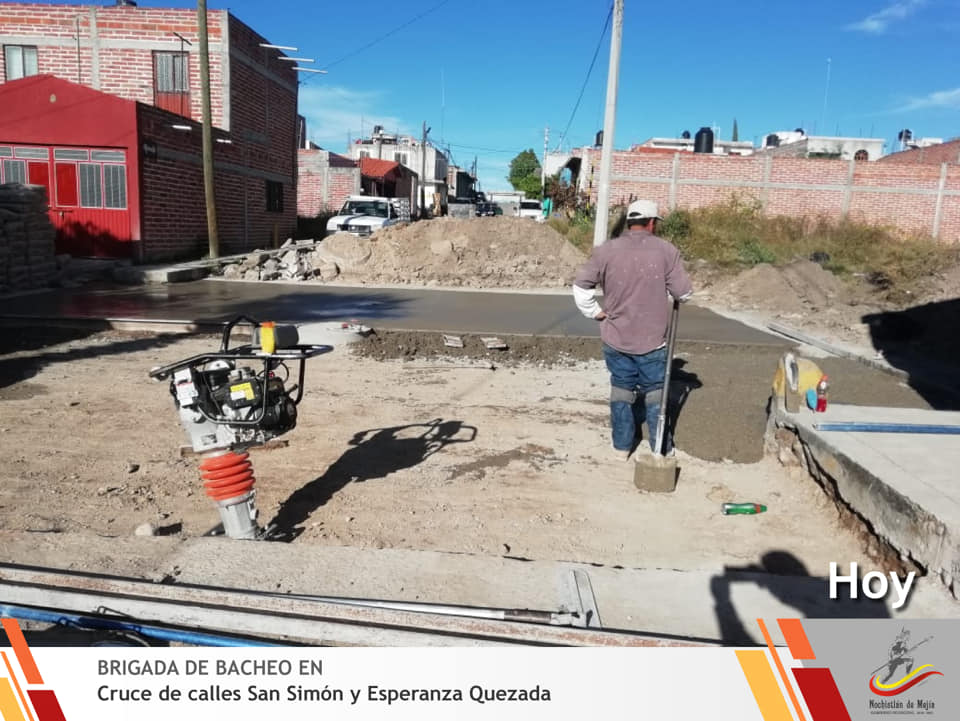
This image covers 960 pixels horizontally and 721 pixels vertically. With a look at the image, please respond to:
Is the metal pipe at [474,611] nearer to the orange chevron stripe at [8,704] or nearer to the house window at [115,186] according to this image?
the orange chevron stripe at [8,704]

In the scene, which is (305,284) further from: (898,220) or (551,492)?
(898,220)

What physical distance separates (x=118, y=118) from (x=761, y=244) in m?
19.7

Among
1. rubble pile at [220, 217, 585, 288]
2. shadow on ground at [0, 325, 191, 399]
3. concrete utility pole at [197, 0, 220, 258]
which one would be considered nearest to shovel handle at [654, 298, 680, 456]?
shadow on ground at [0, 325, 191, 399]

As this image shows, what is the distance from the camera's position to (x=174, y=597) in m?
3.14

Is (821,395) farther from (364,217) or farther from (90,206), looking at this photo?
(364,217)

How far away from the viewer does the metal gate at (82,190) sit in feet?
62.7

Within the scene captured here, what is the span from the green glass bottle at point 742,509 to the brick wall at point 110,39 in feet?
84.3

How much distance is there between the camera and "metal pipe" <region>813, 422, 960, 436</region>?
4.86m

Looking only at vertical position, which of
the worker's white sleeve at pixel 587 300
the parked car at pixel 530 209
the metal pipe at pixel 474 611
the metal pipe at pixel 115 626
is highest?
the parked car at pixel 530 209

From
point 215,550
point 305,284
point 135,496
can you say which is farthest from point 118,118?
Result: point 215,550

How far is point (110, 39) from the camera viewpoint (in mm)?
25016

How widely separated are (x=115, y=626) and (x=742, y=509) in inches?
138

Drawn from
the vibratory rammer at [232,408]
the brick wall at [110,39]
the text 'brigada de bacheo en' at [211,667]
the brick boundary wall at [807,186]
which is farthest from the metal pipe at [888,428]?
the brick wall at [110,39]

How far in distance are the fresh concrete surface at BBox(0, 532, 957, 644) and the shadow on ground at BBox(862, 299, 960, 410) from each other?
5.52m
